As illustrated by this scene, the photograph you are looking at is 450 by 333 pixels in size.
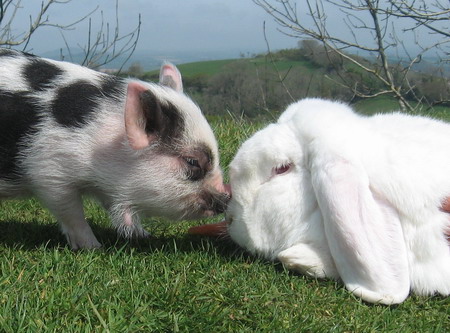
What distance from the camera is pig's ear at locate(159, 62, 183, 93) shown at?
15.5 ft

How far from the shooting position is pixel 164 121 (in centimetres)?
408

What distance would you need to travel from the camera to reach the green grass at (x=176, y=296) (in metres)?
2.96

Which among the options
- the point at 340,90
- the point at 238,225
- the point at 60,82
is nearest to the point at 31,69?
the point at 60,82

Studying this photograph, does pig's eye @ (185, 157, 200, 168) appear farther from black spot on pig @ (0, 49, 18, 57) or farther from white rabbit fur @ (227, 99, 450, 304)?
black spot on pig @ (0, 49, 18, 57)

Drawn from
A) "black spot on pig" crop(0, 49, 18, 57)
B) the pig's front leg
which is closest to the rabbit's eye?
the pig's front leg

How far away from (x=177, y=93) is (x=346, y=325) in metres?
2.07

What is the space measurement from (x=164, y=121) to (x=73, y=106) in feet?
2.00

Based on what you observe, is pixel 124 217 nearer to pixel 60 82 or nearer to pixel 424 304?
pixel 60 82

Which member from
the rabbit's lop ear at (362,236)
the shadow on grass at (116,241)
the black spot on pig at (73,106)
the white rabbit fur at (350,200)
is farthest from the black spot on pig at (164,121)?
the rabbit's lop ear at (362,236)

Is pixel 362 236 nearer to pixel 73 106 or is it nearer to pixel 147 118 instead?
pixel 147 118

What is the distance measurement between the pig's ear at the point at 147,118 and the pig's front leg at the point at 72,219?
70 cm

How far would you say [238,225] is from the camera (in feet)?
12.5

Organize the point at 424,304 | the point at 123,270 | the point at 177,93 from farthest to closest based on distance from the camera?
the point at 177,93 → the point at 123,270 → the point at 424,304

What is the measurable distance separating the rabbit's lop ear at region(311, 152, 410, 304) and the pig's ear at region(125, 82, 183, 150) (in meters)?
1.17
